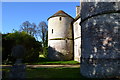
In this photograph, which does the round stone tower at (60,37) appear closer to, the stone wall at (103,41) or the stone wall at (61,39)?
the stone wall at (61,39)

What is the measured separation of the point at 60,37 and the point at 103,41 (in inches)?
654

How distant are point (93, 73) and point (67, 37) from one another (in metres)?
16.8

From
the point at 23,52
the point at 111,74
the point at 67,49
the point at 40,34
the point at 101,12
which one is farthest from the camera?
the point at 40,34

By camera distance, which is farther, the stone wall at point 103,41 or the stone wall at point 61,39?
the stone wall at point 61,39

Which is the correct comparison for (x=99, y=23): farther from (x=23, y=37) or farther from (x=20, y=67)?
(x=23, y=37)

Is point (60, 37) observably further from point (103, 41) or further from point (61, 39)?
point (103, 41)

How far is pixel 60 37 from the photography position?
25125mm

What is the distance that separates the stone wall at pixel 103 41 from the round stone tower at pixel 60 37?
50.6 ft

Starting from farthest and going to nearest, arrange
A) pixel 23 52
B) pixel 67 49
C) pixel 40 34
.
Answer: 1. pixel 40 34
2. pixel 67 49
3. pixel 23 52

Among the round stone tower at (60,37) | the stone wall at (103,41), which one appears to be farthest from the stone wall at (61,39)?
the stone wall at (103,41)

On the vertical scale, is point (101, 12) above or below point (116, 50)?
above

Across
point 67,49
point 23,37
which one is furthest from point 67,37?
point 23,37

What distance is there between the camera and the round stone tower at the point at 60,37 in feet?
81.3

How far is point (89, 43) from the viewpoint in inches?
369
